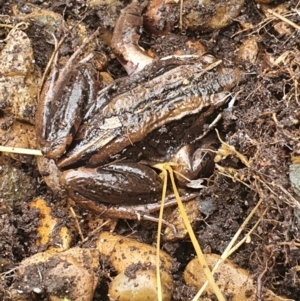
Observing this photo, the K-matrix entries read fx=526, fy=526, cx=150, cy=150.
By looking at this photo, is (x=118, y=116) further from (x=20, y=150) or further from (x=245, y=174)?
(x=245, y=174)

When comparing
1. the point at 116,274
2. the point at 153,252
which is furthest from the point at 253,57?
the point at 116,274

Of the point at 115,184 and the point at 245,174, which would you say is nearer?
the point at 245,174

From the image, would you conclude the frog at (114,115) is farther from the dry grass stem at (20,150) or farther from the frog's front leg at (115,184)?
the dry grass stem at (20,150)

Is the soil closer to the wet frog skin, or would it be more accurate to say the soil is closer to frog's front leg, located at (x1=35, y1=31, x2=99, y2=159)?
the wet frog skin

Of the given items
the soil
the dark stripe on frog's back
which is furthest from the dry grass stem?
the dark stripe on frog's back

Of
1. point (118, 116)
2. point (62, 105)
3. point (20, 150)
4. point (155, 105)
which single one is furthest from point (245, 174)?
point (20, 150)

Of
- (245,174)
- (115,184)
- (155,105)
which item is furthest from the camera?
(155,105)

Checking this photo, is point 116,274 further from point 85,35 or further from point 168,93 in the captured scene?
point 85,35

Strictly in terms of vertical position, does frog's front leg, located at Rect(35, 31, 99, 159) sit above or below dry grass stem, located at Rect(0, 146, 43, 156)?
above
